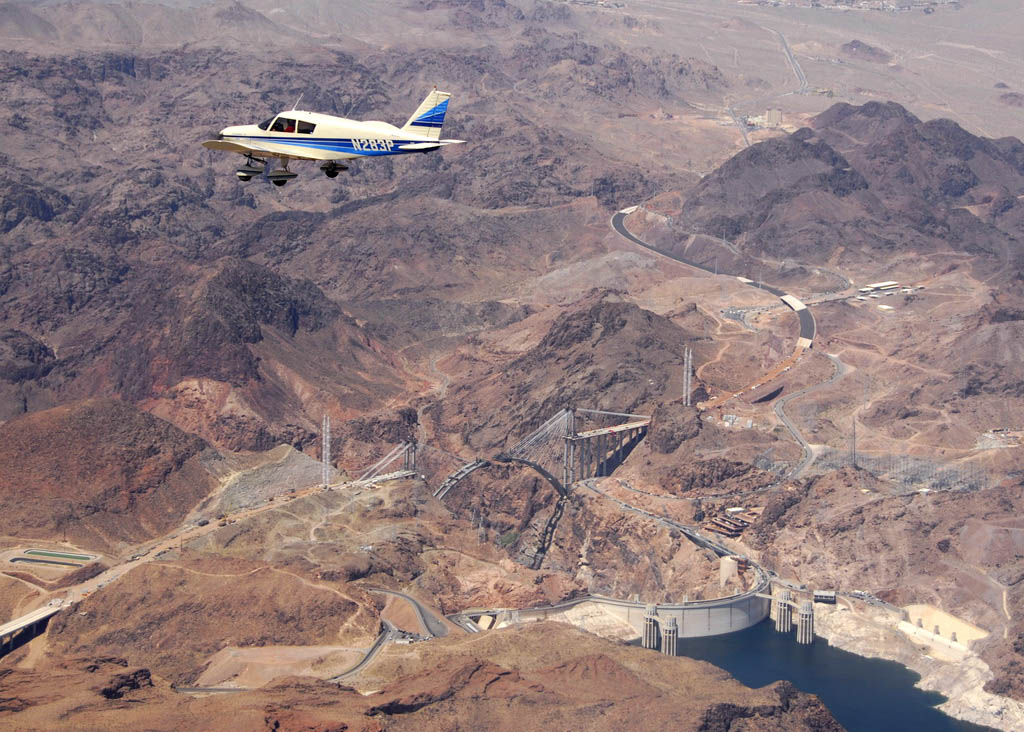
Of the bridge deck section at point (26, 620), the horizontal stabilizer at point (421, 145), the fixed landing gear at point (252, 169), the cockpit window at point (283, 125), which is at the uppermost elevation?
the cockpit window at point (283, 125)

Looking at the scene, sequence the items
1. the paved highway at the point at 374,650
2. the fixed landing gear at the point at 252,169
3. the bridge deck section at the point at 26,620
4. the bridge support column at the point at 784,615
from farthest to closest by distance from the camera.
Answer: the bridge support column at the point at 784,615, the bridge deck section at the point at 26,620, the paved highway at the point at 374,650, the fixed landing gear at the point at 252,169

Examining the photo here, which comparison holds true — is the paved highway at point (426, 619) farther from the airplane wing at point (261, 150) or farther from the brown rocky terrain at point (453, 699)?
the airplane wing at point (261, 150)

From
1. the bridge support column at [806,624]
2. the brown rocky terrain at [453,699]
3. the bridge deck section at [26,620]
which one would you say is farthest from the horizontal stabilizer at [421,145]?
the bridge support column at [806,624]

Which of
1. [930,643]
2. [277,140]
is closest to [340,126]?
[277,140]

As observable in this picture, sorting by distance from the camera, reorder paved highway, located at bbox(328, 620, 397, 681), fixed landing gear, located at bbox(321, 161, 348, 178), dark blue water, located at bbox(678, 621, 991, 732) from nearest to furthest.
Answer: fixed landing gear, located at bbox(321, 161, 348, 178), paved highway, located at bbox(328, 620, 397, 681), dark blue water, located at bbox(678, 621, 991, 732)

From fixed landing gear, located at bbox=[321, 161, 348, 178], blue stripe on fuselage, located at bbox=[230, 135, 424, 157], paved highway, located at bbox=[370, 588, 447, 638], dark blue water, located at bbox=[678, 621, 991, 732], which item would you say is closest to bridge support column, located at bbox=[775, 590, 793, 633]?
dark blue water, located at bbox=[678, 621, 991, 732]

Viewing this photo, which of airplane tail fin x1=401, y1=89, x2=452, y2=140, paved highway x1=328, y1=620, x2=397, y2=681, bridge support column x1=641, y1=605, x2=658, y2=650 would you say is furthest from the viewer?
bridge support column x1=641, y1=605, x2=658, y2=650

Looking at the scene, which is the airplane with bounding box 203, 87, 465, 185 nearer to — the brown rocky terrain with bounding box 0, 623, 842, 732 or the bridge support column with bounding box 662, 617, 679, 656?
the brown rocky terrain with bounding box 0, 623, 842, 732
